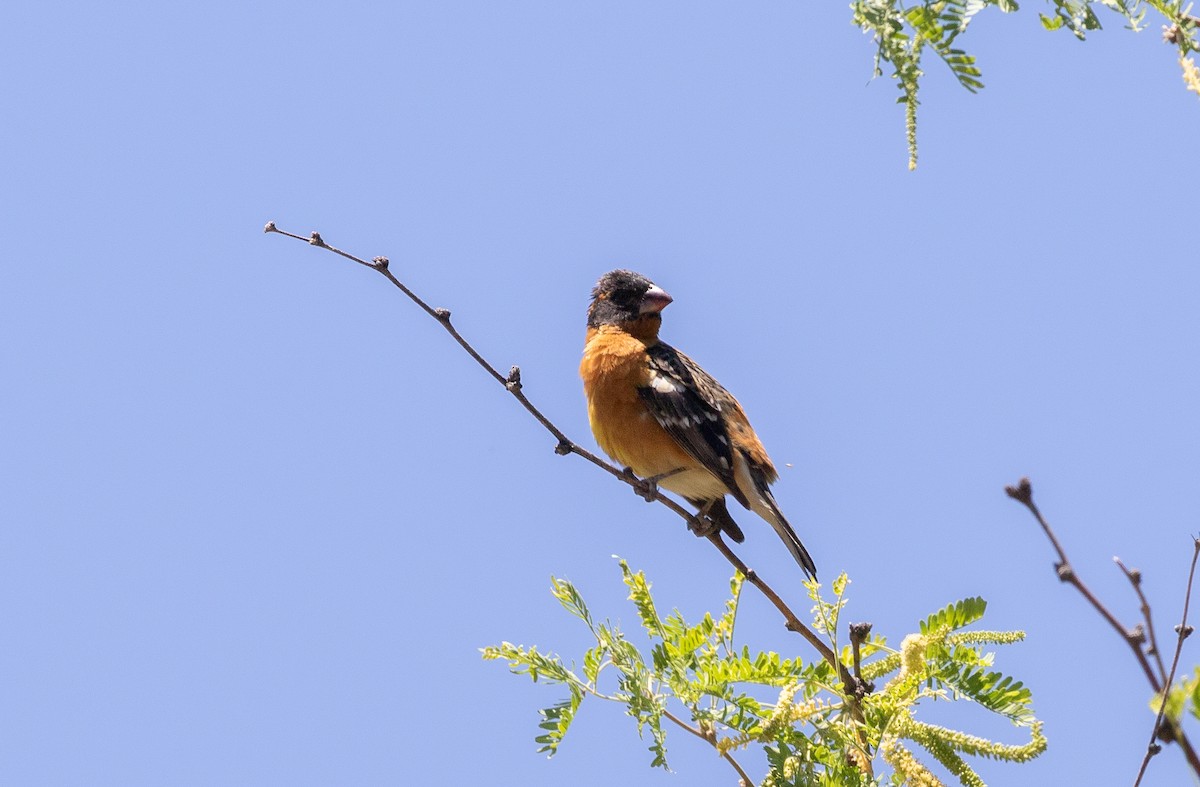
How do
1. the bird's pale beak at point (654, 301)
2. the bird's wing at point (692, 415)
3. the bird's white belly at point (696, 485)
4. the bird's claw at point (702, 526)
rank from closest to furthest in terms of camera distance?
the bird's claw at point (702, 526) < the bird's wing at point (692, 415) < the bird's white belly at point (696, 485) < the bird's pale beak at point (654, 301)

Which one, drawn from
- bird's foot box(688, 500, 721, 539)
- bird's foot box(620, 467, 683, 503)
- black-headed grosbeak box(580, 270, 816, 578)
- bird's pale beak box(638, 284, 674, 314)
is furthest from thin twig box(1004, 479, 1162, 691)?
bird's pale beak box(638, 284, 674, 314)

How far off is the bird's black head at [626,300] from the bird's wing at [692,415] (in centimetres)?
52

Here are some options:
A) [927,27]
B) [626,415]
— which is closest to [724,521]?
[626,415]

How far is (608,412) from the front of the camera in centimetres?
684

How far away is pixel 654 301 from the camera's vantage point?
751 cm

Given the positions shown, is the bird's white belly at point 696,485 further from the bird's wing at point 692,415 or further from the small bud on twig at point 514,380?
the small bud on twig at point 514,380

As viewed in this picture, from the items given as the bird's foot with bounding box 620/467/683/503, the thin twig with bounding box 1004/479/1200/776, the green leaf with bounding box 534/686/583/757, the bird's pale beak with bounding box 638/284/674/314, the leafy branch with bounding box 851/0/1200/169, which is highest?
the bird's pale beak with bounding box 638/284/674/314

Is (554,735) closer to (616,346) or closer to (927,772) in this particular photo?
(927,772)

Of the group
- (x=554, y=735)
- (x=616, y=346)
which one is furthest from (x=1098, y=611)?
(x=616, y=346)

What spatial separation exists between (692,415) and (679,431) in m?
Answer: 0.12

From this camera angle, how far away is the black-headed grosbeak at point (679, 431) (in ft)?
21.9

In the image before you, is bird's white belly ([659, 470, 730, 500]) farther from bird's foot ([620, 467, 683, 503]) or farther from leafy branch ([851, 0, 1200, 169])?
leafy branch ([851, 0, 1200, 169])

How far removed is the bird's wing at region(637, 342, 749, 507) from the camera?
666cm

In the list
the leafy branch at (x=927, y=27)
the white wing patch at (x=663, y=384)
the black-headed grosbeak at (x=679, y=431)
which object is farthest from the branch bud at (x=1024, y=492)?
the white wing patch at (x=663, y=384)
